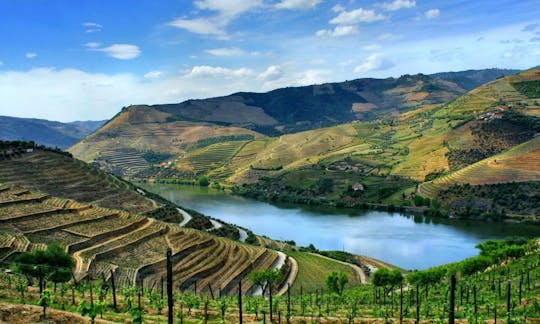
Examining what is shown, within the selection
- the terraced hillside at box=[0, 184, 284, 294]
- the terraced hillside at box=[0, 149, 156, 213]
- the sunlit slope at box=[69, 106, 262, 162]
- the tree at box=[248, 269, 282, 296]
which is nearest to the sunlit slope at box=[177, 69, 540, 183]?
the sunlit slope at box=[69, 106, 262, 162]

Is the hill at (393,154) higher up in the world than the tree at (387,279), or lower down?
higher up

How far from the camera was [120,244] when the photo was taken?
35.9m

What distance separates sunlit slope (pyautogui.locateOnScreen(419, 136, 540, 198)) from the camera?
3150 inches

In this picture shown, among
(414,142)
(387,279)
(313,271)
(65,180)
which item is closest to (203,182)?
(414,142)

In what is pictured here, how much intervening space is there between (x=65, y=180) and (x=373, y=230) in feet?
138

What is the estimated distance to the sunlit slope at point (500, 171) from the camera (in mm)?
80000

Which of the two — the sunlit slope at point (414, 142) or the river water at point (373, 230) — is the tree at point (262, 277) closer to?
the river water at point (373, 230)

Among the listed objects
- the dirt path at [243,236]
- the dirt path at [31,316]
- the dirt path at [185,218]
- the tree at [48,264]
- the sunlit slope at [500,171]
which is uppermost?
the sunlit slope at [500,171]

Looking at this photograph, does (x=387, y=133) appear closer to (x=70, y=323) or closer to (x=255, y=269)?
(x=255, y=269)

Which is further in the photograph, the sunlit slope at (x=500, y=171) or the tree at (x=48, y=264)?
the sunlit slope at (x=500, y=171)

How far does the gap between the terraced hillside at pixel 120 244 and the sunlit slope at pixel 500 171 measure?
173 ft

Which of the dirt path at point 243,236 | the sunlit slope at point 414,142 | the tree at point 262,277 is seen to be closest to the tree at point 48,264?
the tree at point 262,277

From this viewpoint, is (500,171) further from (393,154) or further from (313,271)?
(313,271)

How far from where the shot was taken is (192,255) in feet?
121
